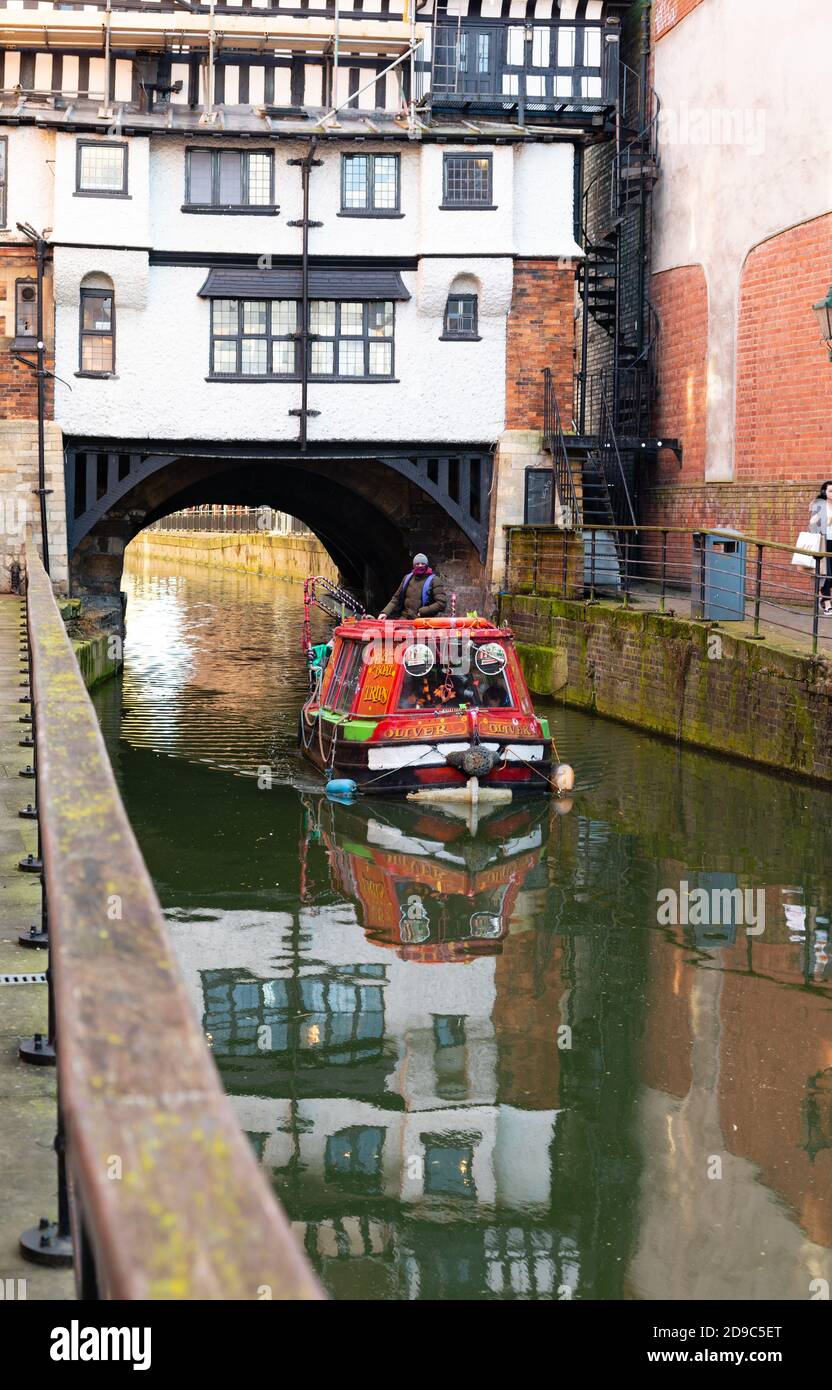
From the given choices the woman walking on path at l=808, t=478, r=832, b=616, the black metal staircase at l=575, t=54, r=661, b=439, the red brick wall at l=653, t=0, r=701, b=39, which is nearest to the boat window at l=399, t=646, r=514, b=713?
the woman walking on path at l=808, t=478, r=832, b=616

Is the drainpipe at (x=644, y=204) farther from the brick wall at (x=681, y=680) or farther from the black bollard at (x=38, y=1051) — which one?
the black bollard at (x=38, y=1051)

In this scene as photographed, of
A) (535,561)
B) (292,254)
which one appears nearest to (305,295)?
(292,254)

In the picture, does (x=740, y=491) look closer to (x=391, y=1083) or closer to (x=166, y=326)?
(x=166, y=326)

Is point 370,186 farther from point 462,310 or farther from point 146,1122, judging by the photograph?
point 146,1122

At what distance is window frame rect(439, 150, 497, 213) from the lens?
2750 centimetres

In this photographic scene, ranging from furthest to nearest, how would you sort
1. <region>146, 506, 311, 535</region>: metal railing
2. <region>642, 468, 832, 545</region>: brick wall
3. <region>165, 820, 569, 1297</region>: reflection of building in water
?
<region>146, 506, 311, 535</region>: metal railing → <region>642, 468, 832, 545</region>: brick wall → <region>165, 820, 569, 1297</region>: reflection of building in water

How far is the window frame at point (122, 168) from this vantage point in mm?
26781

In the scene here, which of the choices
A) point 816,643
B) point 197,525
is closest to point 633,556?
point 816,643

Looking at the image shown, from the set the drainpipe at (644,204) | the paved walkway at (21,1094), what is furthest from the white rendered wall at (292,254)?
the paved walkway at (21,1094)

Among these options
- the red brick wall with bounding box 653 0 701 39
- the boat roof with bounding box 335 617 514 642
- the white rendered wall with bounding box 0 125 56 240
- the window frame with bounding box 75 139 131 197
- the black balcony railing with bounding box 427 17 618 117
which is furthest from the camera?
the black balcony railing with bounding box 427 17 618 117

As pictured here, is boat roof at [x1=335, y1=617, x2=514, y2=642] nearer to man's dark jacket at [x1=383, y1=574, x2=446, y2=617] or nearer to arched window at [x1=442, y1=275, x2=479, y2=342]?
man's dark jacket at [x1=383, y1=574, x2=446, y2=617]

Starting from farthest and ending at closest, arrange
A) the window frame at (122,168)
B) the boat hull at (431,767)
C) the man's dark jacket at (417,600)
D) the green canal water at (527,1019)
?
the window frame at (122,168), the man's dark jacket at (417,600), the boat hull at (431,767), the green canal water at (527,1019)

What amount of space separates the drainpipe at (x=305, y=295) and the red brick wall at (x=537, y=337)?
3.50m

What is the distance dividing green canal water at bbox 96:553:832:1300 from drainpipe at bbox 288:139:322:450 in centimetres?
991
